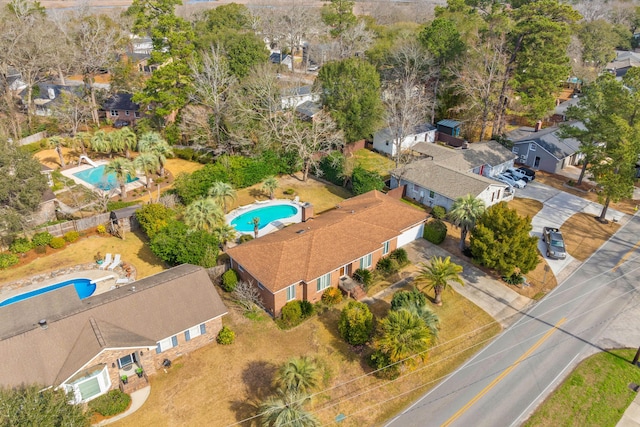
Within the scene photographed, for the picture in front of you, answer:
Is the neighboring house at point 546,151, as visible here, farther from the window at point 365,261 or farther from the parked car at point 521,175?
the window at point 365,261

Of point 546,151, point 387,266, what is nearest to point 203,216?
point 387,266

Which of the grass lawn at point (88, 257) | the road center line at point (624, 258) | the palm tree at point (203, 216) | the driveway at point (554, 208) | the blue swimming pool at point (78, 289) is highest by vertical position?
the palm tree at point (203, 216)

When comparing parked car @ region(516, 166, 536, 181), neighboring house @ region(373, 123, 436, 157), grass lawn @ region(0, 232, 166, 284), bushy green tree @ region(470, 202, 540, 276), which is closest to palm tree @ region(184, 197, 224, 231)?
grass lawn @ region(0, 232, 166, 284)

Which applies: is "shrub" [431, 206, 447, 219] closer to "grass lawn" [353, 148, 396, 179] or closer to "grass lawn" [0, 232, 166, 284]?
"grass lawn" [353, 148, 396, 179]

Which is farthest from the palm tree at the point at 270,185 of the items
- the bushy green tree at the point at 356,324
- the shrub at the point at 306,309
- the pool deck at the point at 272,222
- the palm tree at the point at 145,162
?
the bushy green tree at the point at 356,324

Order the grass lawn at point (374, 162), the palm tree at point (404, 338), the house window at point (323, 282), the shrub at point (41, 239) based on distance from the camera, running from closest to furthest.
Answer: the palm tree at point (404, 338) → the house window at point (323, 282) → the shrub at point (41, 239) → the grass lawn at point (374, 162)

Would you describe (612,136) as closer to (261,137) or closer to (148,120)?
(261,137)

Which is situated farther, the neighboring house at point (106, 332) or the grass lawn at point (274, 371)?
the grass lawn at point (274, 371)
